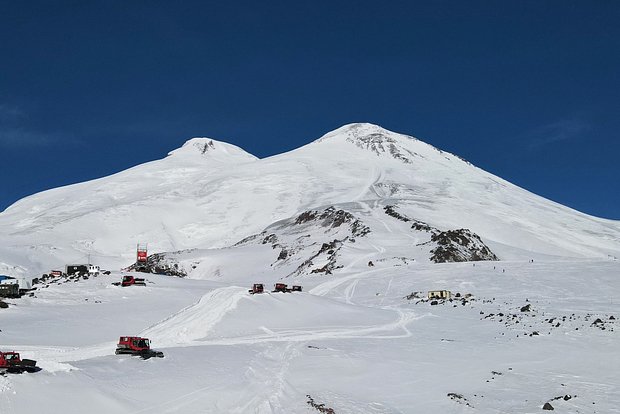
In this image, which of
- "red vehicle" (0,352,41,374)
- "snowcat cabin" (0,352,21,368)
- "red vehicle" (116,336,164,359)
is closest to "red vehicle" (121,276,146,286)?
"red vehicle" (116,336,164,359)

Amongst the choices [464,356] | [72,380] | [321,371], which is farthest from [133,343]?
→ [464,356]

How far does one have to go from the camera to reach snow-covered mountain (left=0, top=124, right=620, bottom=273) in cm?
10838

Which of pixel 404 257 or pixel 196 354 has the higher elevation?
pixel 404 257

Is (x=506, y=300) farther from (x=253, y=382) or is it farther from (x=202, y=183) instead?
(x=202, y=183)

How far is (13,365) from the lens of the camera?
16.1 metres

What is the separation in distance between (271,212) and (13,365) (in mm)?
134404

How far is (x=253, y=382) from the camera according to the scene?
731 inches

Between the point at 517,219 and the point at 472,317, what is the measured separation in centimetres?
10059

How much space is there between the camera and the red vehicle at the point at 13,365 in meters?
15.9

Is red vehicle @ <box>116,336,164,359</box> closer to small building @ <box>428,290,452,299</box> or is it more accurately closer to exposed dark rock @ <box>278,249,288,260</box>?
small building @ <box>428,290,452,299</box>

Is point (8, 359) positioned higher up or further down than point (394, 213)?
further down

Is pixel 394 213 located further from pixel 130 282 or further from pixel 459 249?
pixel 130 282

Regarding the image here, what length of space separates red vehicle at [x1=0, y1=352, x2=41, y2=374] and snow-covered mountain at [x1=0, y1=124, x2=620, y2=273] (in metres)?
58.8

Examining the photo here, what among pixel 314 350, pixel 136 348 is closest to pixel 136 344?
pixel 136 348
